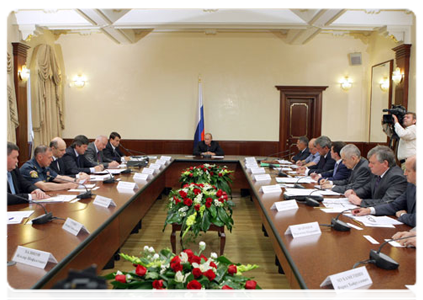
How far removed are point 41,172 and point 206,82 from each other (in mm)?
5754

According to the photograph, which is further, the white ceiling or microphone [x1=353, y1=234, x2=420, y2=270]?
the white ceiling

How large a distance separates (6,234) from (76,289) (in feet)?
5.72

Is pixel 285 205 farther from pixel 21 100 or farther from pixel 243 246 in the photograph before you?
pixel 21 100

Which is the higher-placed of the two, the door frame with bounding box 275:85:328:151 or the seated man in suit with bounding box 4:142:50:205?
the door frame with bounding box 275:85:328:151

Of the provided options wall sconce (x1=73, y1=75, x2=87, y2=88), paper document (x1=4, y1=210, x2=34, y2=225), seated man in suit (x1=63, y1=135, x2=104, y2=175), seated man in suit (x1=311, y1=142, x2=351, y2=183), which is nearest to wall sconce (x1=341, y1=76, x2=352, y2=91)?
seated man in suit (x1=311, y1=142, x2=351, y2=183)

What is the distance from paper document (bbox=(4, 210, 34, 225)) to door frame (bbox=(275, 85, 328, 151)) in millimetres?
7143

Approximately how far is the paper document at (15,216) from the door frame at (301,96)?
281 inches

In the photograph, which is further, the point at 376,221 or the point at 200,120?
the point at 200,120

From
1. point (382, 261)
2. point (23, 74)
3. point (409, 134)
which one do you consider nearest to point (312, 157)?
point (409, 134)

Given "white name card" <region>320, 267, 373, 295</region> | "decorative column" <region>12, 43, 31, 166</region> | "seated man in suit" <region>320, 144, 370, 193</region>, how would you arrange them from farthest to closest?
"decorative column" <region>12, 43, 31, 166</region> → "seated man in suit" <region>320, 144, 370, 193</region> → "white name card" <region>320, 267, 373, 295</region>

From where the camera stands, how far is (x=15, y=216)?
2.53 metres

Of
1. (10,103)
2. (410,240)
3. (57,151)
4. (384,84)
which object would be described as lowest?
(410,240)

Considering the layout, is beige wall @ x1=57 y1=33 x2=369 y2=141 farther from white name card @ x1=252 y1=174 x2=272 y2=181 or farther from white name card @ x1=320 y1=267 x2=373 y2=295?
white name card @ x1=320 y1=267 x2=373 y2=295

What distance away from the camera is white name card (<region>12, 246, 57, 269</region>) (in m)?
1.69
